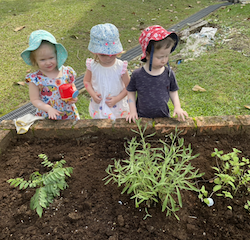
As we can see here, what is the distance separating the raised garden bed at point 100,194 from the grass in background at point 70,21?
182 centimetres

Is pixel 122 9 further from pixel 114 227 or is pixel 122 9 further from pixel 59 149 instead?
pixel 114 227

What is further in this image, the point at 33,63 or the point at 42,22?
the point at 42,22

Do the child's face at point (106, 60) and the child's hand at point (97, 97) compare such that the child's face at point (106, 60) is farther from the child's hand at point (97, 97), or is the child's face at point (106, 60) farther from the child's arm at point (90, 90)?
the child's hand at point (97, 97)

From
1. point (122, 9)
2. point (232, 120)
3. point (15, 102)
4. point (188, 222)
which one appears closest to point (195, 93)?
point (232, 120)

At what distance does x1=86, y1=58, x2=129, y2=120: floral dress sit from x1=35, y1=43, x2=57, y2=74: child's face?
1.33 feet

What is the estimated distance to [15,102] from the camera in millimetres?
3594

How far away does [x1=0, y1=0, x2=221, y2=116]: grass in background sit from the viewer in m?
4.18

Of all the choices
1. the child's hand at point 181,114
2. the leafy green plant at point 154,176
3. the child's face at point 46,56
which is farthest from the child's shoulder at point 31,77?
the child's hand at point 181,114

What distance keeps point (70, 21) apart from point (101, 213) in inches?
225

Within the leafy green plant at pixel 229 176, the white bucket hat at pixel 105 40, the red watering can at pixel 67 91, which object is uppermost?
the white bucket hat at pixel 105 40

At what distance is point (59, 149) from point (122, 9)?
6.11m

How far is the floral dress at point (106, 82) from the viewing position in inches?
Answer: 96.6

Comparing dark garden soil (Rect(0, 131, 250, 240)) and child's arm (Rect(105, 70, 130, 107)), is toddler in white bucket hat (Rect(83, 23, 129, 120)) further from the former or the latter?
dark garden soil (Rect(0, 131, 250, 240))

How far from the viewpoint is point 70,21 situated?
6090 millimetres
